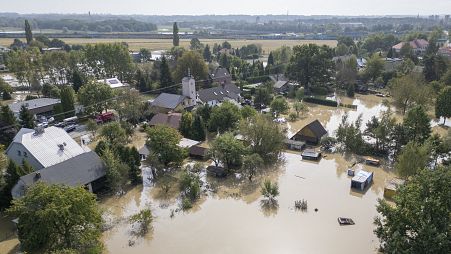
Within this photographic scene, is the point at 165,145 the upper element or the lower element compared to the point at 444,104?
lower

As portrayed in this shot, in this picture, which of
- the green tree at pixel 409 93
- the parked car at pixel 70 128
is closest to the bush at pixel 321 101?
the green tree at pixel 409 93

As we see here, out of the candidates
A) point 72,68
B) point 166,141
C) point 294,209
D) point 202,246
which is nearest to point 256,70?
point 72,68

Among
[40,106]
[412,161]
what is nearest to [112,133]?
[40,106]

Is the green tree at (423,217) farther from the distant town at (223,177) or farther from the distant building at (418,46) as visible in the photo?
the distant building at (418,46)

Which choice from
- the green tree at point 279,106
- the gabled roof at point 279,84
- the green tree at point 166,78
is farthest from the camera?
the green tree at point 166,78

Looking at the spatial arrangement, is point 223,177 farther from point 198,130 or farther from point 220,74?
point 220,74

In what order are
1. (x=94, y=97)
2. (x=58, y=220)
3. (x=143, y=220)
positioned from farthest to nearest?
→ (x=94, y=97) < (x=143, y=220) < (x=58, y=220)

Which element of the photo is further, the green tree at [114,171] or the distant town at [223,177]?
the green tree at [114,171]
